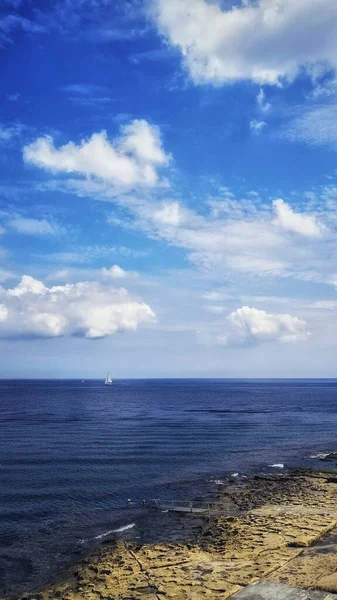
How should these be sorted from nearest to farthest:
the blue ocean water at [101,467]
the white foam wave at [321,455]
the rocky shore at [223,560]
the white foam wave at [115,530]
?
1. the rocky shore at [223,560]
2. the blue ocean water at [101,467]
3. the white foam wave at [115,530]
4. the white foam wave at [321,455]

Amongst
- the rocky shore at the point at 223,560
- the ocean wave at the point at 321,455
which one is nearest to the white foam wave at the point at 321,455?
the ocean wave at the point at 321,455

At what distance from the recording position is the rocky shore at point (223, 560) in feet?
80.8

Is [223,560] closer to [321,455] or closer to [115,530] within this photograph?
[115,530]

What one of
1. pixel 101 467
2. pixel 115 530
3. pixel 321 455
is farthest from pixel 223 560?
pixel 321 455

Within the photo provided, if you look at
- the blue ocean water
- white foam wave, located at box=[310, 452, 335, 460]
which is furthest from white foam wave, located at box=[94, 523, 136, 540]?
white foam wave, located at box=[310, 452, 335, 460]

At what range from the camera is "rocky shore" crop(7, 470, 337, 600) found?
24.6 meters

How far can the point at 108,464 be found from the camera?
6225 centimetres

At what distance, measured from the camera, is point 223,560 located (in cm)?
2844

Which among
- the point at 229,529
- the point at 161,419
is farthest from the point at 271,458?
the point at 161,419

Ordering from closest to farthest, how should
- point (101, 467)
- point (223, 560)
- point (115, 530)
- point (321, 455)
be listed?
point (223, 560), point (115, 530), point (101, 467), point (321, 455)

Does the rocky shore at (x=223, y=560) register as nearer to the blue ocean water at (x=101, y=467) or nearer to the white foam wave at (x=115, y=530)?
the white foam wave at (x=115, y=530)

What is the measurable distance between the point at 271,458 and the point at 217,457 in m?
8.21

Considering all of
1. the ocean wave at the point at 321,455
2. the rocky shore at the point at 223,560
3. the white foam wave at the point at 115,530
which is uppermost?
the rocky shore at the point at 223,560

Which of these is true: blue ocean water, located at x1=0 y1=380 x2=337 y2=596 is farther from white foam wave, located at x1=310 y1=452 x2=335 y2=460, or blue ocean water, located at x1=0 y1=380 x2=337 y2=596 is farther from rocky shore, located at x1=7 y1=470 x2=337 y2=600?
rocky shore, located at x1=7 y1=470 x2=337 y2=600
